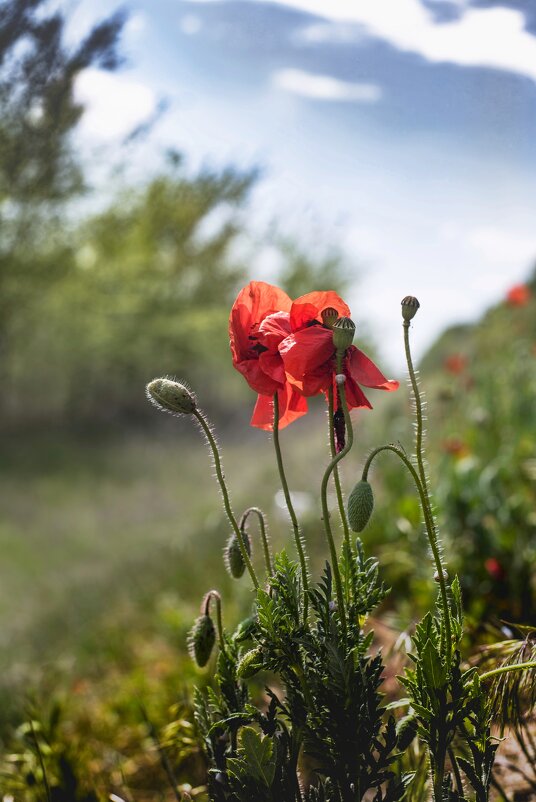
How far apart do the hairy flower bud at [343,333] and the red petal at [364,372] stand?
0.24ft

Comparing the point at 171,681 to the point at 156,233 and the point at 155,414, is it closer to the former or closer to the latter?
the point at 156,233

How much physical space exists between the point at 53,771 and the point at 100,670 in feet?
4.51

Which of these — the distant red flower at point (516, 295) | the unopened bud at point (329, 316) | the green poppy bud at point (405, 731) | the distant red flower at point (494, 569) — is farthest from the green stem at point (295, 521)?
the distant red flower at point (516, 295)

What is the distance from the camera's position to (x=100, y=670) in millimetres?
2863

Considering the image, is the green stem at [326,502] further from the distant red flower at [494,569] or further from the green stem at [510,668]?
the distant red flower at [494,569]

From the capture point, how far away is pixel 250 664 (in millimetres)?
1030

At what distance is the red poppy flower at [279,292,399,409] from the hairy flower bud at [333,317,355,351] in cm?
4

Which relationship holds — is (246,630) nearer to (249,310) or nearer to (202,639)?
(202,639)

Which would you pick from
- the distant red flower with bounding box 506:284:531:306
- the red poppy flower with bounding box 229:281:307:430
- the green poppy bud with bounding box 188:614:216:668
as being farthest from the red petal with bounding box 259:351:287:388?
the distant red flower with bounding box 506:284:531:306

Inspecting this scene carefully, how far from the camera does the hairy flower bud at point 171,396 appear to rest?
1021 mm

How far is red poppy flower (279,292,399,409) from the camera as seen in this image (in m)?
0.97

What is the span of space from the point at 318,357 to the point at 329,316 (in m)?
0.06

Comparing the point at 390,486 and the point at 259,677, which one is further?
the point at 390,486

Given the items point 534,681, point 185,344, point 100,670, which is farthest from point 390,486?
point 185,344
